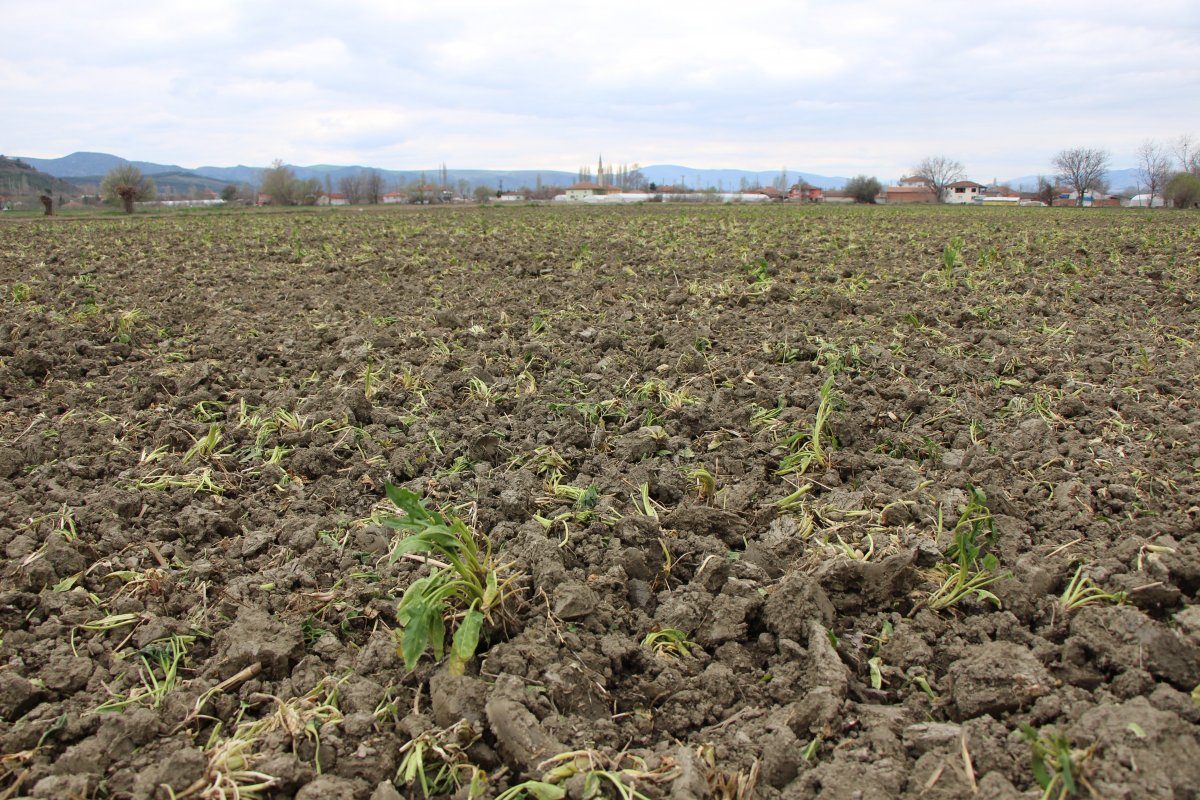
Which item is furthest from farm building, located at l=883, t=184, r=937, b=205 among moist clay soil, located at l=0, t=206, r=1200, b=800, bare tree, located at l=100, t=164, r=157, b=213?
moist clay soil, located at l=0, t=206, r=1200, b=800

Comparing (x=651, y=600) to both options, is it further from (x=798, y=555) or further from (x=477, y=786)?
(x=477, y=786)

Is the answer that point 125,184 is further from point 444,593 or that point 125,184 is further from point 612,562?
point 444,593

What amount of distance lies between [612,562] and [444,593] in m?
0.85

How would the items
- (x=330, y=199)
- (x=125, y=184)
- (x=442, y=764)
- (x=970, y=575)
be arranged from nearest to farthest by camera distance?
(x=442, y=764) → (x=970, y=575) → (x=125, y=184) → (x=330, y=199)

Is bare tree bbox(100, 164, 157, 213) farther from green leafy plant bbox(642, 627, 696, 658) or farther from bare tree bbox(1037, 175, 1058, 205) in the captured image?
bare tree bbox(1037, 175, 1058, 205)

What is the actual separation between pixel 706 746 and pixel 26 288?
33.5 feet

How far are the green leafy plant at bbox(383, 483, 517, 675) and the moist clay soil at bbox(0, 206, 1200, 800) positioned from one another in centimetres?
2

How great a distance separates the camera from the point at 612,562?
119 inches

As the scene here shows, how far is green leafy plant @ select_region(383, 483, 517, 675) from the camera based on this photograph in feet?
7.51

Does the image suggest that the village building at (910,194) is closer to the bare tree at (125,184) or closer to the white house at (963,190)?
the white house at (963,190)

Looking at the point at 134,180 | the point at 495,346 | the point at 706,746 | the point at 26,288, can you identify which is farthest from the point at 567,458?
the point at 134,180

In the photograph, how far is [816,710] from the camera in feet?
7.36

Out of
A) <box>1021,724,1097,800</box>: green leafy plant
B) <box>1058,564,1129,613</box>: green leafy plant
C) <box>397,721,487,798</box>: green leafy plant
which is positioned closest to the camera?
<box>1021,724,1097,800</box>: green leafy plant

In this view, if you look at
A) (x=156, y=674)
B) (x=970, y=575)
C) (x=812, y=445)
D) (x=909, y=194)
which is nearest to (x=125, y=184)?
(x=156, y=674)
